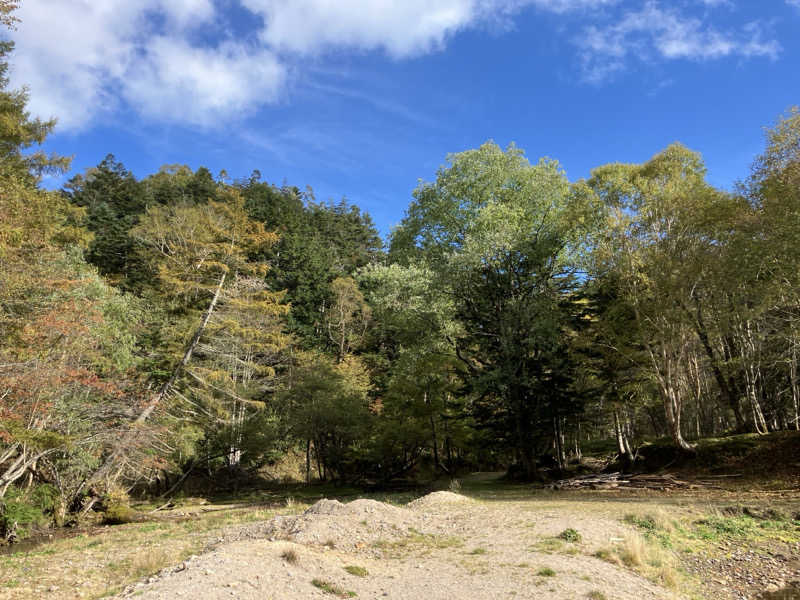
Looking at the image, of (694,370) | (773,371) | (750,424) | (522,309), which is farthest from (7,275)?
(773,371)

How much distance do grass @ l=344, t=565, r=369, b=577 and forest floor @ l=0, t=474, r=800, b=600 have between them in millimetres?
16

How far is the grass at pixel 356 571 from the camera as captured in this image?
268 inches

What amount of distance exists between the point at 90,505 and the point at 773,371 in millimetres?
27647

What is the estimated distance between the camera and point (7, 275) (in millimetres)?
13141

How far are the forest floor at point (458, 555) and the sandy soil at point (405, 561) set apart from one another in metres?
0.03

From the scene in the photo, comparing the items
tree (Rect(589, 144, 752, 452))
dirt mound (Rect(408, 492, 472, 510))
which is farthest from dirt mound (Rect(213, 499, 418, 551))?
tree (Rect(589, 144, 752, 452))

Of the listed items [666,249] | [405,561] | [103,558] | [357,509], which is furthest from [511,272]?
[103,558]

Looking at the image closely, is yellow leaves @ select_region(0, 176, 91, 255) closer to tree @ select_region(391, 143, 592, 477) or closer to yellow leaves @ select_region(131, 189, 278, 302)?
yellow leaves @ select_region(131, 189, 278, 302)

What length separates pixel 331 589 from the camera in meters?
6.06

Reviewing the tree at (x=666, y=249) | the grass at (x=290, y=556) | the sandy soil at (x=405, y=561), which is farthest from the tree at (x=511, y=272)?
the grass at (x=290, y=556)

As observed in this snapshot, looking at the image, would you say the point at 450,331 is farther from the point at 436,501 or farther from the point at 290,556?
the point at 290,556

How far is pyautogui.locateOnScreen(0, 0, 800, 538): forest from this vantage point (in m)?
14.5

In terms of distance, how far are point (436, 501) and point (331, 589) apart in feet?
22.1

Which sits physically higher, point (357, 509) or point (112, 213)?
point (112, 213)
